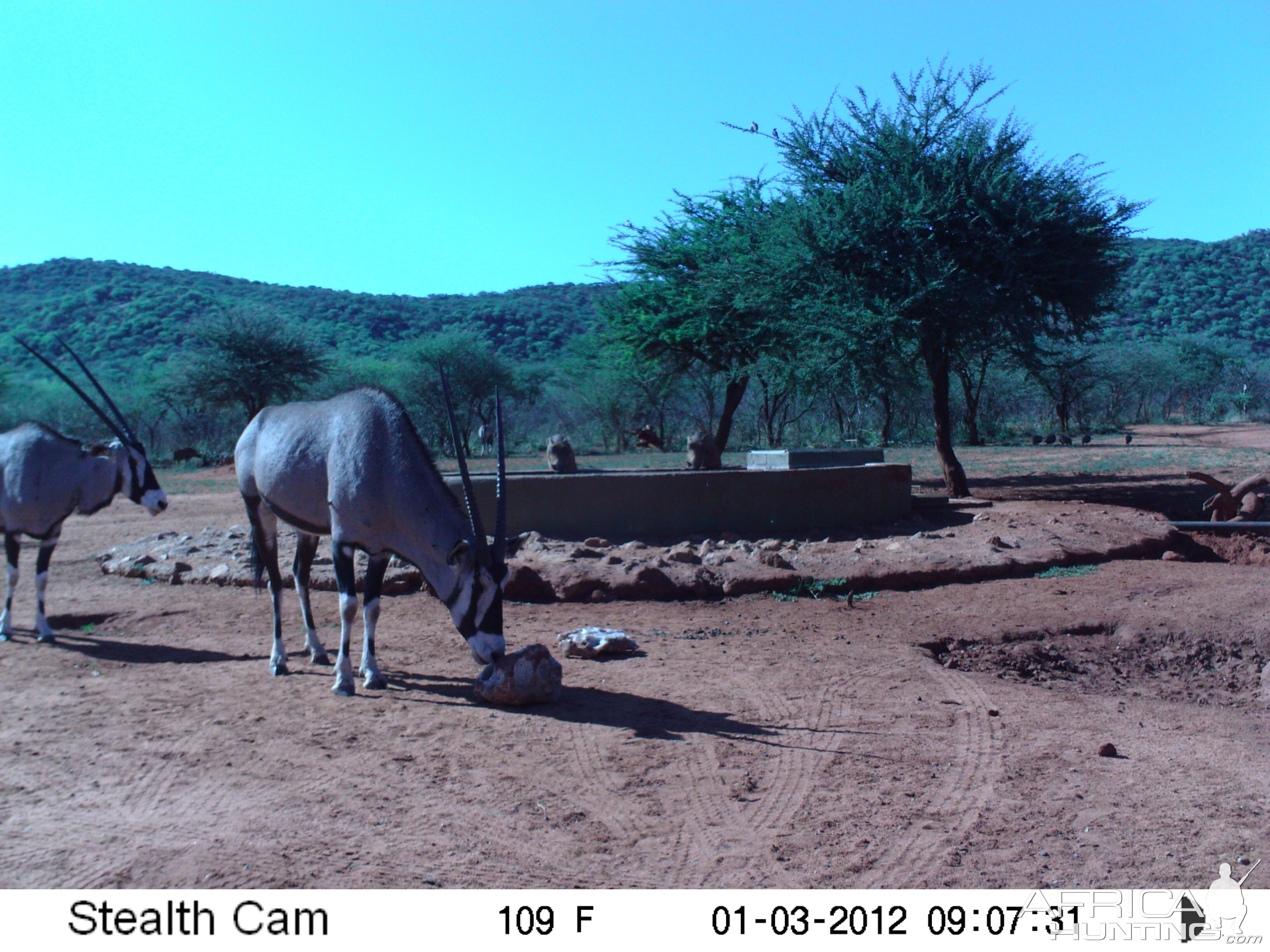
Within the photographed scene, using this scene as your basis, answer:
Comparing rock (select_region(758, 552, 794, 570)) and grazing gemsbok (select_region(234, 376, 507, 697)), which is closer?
grazing gemsbok (select_region(234, 376, 507, 697))

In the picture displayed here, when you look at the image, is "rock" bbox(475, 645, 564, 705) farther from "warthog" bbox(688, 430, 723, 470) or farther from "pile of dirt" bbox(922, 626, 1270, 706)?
"warthog" bbox(688, 430, 723, 470)

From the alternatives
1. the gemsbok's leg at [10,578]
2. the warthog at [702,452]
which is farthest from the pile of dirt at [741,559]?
the warthog at [702,452]

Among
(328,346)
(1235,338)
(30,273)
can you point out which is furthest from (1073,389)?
(30,273)

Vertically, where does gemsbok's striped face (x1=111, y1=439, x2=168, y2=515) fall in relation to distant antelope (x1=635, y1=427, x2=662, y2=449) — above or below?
below

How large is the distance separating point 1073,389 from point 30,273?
63.4 metres

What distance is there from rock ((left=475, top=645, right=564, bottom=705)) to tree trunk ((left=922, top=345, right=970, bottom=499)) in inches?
451

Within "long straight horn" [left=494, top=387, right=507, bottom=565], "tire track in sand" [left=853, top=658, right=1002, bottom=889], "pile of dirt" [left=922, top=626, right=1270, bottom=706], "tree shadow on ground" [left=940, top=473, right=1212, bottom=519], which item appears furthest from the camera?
"tree shadow on ground" [left=940, top=473, right=1212, bottom=519]

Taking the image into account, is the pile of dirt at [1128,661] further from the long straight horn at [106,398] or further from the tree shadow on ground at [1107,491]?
the tree shadow on ground at [1107,491]

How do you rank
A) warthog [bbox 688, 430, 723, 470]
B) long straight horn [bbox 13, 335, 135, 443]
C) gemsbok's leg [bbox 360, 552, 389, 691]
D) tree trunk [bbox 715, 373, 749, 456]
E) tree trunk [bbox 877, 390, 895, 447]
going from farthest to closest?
tree trunk [bbox 877, 390, 895, 447] → tree trunk [bbox 715, 373, 749, 456] → warthog [bbox 688, 430, 723, 470] → long straight horn [bbox 13, 335, 135, 443] → gemsbok's leg [bbox 360, 552, 389, 691]

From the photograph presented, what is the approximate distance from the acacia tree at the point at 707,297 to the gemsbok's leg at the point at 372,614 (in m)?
12.6

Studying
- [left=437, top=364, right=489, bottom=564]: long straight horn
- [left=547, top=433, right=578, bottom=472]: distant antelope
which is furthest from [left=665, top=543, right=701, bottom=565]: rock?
[left=547, top=433, right=578, bottom=472]: distant antelope

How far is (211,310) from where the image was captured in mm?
55938

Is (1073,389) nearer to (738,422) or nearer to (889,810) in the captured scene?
(738,422)

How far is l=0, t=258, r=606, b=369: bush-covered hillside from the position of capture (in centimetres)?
5244
